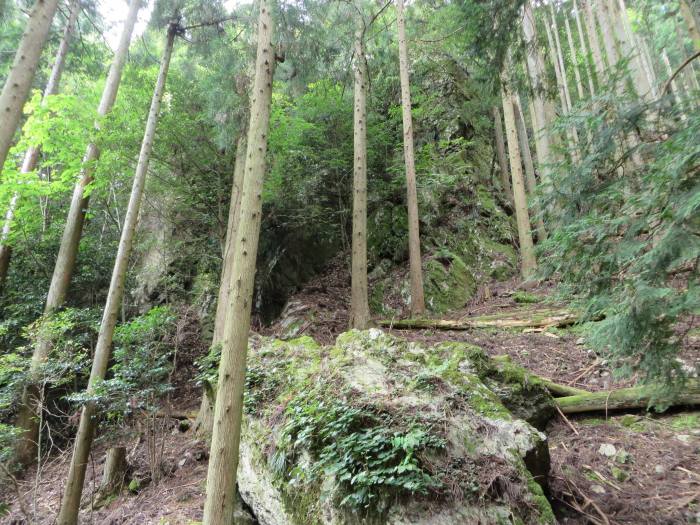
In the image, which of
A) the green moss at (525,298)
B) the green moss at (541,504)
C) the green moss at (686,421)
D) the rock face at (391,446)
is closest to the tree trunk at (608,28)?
the green moss at (525,298)

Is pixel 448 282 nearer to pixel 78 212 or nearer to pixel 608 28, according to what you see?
pixel 608 28

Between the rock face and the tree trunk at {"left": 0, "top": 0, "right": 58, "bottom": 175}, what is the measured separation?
4.05 meters

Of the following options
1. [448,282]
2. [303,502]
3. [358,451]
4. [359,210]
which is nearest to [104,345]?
[303,502]

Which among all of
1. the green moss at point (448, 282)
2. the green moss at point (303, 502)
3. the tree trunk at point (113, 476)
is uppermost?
the green moss at point (448, 282)

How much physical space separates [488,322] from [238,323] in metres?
6.64

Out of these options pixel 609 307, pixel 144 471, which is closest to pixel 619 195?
pixel 609 307

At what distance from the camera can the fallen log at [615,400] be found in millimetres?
4215

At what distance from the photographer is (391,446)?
294 centimetres

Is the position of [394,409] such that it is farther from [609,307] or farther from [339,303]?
[339,303]

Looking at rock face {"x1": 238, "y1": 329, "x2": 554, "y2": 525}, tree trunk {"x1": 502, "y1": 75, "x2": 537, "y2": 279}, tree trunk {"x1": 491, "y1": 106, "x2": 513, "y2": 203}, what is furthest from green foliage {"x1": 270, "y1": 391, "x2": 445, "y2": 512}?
tree trunk {"x1": 491, "y1": 106, "x2": 513, "y2": 203}

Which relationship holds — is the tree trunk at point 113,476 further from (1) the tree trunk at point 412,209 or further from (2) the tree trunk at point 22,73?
(1) the tree trunk at point 412,209

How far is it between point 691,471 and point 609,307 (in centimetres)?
177

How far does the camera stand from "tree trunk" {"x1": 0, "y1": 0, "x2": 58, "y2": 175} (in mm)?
4172

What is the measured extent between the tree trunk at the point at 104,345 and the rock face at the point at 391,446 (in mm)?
2676
